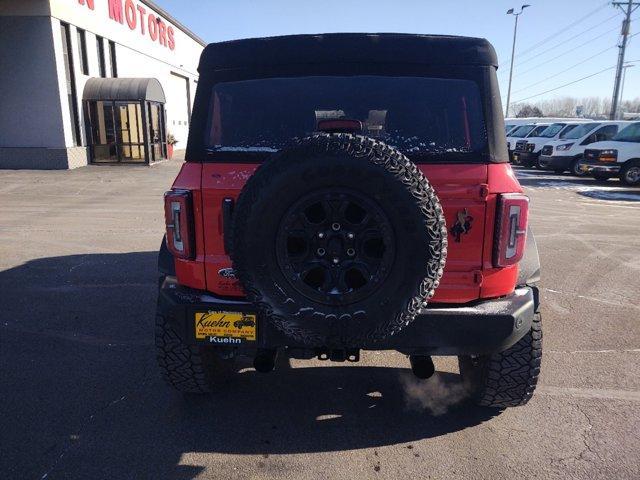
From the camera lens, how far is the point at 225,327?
2506mm

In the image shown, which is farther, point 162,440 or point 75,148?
point 75,148

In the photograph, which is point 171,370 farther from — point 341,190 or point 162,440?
point 341,190

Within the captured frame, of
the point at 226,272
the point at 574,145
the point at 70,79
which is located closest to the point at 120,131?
the point at 70,79

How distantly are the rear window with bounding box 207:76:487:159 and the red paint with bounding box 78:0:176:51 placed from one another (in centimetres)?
2084

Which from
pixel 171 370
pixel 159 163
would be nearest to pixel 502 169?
pixel 171 370

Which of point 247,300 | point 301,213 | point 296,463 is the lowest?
point 296,463

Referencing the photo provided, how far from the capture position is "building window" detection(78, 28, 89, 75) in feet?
65.5

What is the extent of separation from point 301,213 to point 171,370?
1508 mm

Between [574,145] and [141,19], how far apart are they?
70.4ft

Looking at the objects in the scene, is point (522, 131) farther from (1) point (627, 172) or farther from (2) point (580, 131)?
(1) point (627, 172)

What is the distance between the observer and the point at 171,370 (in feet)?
10.0

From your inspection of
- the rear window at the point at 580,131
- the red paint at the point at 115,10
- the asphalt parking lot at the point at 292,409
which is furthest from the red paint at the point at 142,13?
the asphalt parking lot at the point at 292,409

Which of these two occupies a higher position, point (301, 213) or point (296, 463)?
point (301, 213)

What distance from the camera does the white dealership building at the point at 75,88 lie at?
1800 centimetres
